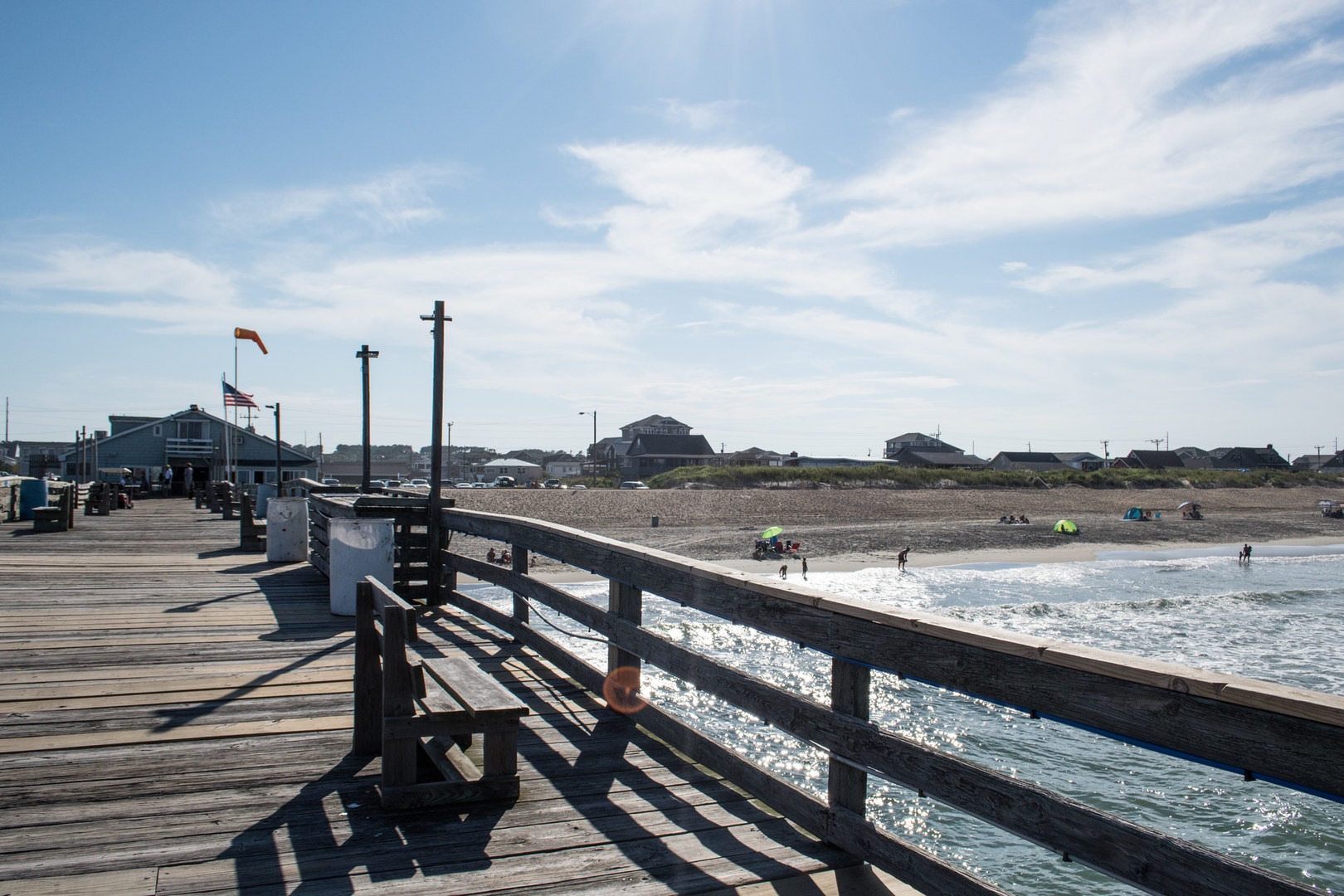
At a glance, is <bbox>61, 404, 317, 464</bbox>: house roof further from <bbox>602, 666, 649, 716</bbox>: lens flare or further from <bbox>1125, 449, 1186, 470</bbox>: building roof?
<bbox>1125, 449, 1186, 470</bbox>: building roof

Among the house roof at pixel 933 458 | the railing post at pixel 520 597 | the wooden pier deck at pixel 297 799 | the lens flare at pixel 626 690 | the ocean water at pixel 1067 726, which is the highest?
the house roof at pixel 933 458

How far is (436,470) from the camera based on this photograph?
30.6ft

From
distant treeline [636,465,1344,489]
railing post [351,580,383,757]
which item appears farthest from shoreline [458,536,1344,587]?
distant treeline [636,465,1344,489]

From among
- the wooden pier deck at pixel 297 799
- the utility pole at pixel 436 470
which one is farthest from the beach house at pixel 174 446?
the wooden pier deck at pixel 297 799

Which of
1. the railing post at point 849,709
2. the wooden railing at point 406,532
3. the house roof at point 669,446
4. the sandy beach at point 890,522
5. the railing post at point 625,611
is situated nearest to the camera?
the railing post at point 849,709

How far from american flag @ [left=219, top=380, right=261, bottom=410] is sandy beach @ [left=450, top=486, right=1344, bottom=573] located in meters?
9.21

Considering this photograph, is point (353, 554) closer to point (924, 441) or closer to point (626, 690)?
point (626, 690)

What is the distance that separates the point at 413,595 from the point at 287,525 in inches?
166

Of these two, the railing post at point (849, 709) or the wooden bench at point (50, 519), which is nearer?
the railing post at point (849, 709)

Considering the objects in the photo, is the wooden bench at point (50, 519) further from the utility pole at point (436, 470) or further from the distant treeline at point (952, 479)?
the distant treeline at point (952, 479)

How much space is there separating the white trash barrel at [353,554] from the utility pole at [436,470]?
2.99 feet

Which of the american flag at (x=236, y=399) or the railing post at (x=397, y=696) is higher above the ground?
the american flag at (x=236, y=399)

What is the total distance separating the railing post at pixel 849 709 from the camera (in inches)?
122

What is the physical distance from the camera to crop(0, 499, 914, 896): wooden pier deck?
2.93 meters
